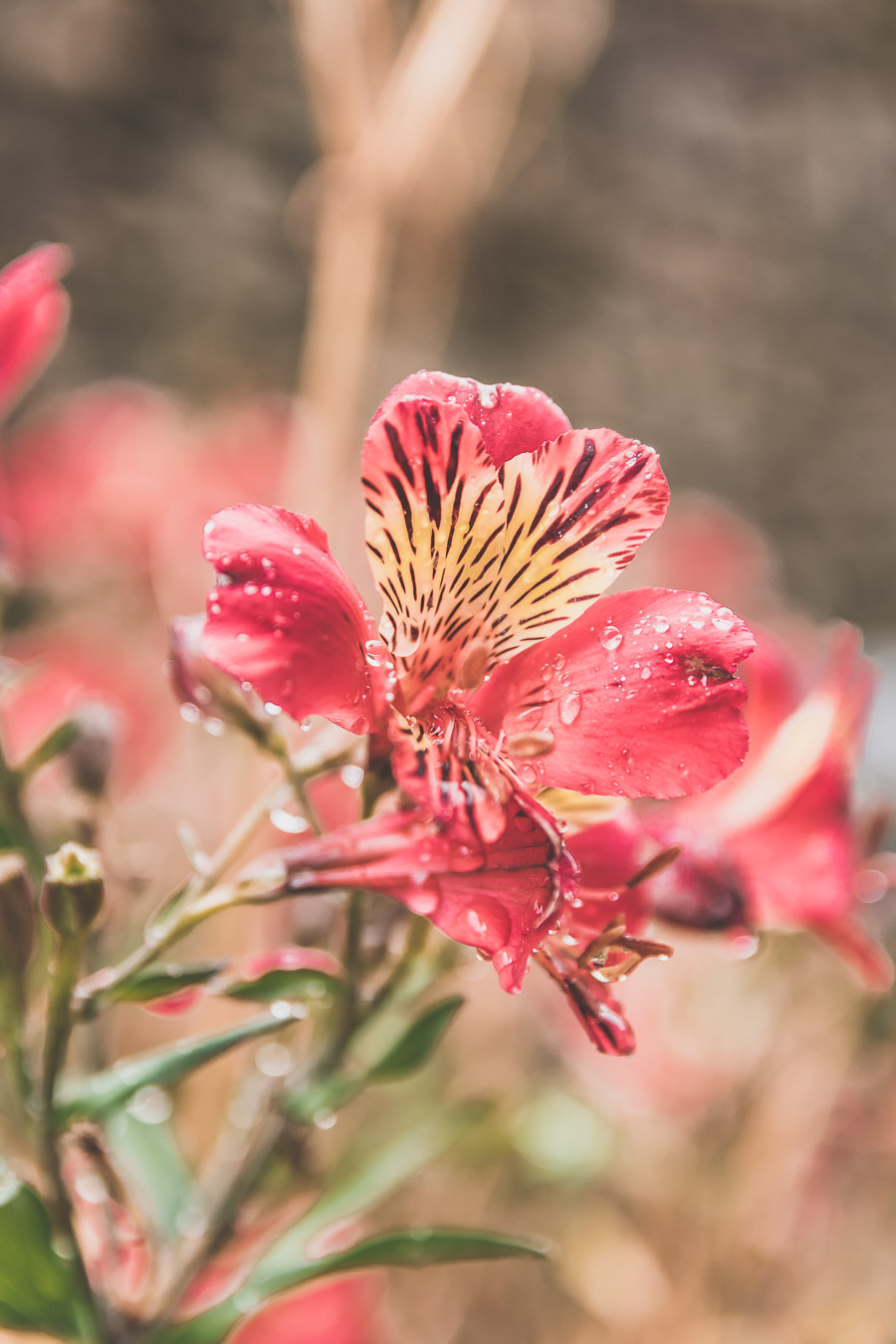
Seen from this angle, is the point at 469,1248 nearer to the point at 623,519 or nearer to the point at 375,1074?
the point at 375,1074

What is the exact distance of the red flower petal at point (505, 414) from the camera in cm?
33

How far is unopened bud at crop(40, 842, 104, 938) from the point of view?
327 millimetres

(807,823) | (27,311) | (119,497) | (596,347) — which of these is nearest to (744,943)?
(807,823)

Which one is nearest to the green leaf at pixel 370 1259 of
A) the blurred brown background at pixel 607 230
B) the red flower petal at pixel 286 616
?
the red flower petal at pixel 286 616

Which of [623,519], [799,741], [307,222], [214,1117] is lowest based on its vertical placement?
[214,1117]

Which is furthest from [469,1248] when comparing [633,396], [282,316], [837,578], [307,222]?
[837,578]

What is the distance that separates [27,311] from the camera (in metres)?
0.47

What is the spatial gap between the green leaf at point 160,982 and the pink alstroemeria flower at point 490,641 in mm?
73

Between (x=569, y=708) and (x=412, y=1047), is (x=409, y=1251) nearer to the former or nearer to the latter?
(x=412, y=1047)

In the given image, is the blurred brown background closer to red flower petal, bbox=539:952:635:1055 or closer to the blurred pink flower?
the blurred pink flower

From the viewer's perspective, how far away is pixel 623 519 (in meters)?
0.33

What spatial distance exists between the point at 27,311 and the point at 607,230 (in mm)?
2803

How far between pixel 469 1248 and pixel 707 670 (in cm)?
23

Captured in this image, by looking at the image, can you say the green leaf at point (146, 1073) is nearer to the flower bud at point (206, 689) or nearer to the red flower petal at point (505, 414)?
the flower bud at point (206, 689)
